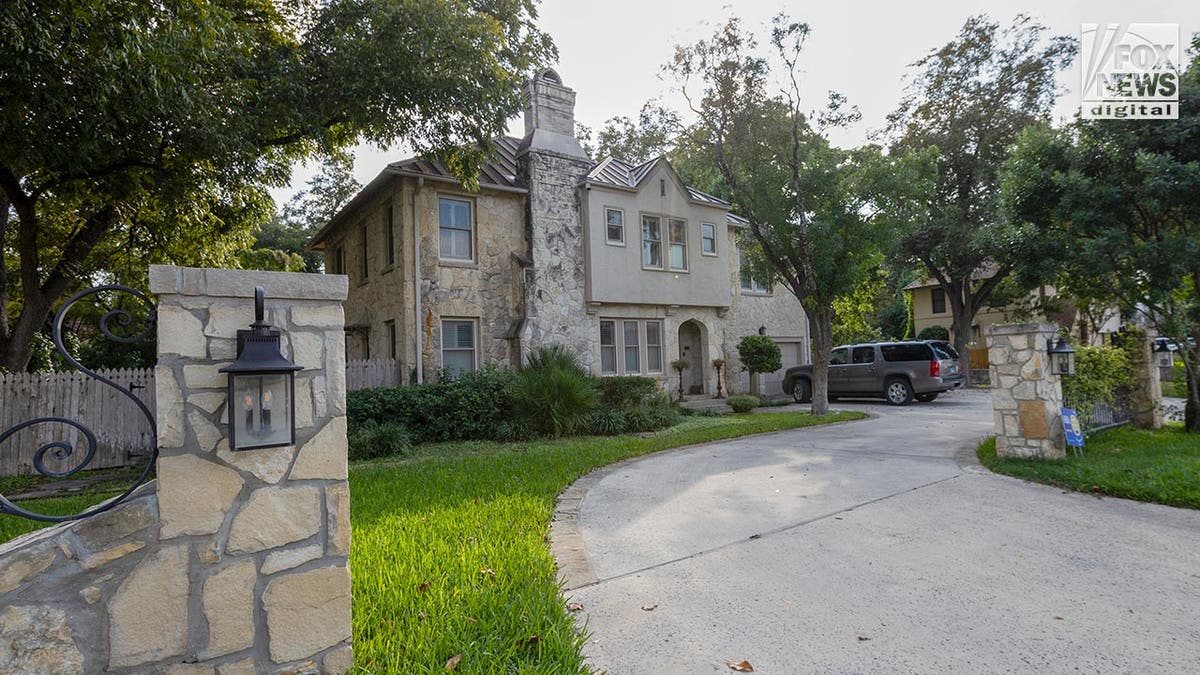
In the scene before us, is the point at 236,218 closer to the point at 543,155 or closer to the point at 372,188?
the point at 372,188

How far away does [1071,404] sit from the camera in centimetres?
718

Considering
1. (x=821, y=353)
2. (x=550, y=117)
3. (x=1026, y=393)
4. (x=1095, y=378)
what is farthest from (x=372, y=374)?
(x=1095, y=378)

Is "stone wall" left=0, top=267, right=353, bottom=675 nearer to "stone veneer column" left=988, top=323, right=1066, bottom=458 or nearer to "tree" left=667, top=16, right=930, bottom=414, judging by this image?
"stone veneer column" left=988, top=323, right=1066, bottom=458

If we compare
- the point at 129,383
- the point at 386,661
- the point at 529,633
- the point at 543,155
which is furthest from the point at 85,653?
the point at 543,155

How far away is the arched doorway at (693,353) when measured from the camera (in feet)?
55.3

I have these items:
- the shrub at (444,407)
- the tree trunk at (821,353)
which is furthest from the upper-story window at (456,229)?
the tree trunk at (821,353)

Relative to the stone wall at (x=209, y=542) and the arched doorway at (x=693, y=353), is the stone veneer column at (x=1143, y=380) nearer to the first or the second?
the arched doorway at (x=693, y=353)

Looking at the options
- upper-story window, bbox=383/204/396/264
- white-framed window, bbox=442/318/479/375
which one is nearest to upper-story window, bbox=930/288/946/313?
white-framed window, bbox=442/318/479/375

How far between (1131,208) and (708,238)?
1007cm

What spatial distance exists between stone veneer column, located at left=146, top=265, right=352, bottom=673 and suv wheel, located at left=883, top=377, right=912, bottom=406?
50.5 feet

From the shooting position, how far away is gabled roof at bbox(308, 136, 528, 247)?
12.0 meters

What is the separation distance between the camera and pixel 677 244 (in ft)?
52.8

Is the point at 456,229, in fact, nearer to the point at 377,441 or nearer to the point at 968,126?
the point at 377,441

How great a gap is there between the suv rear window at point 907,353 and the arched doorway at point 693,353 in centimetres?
491
